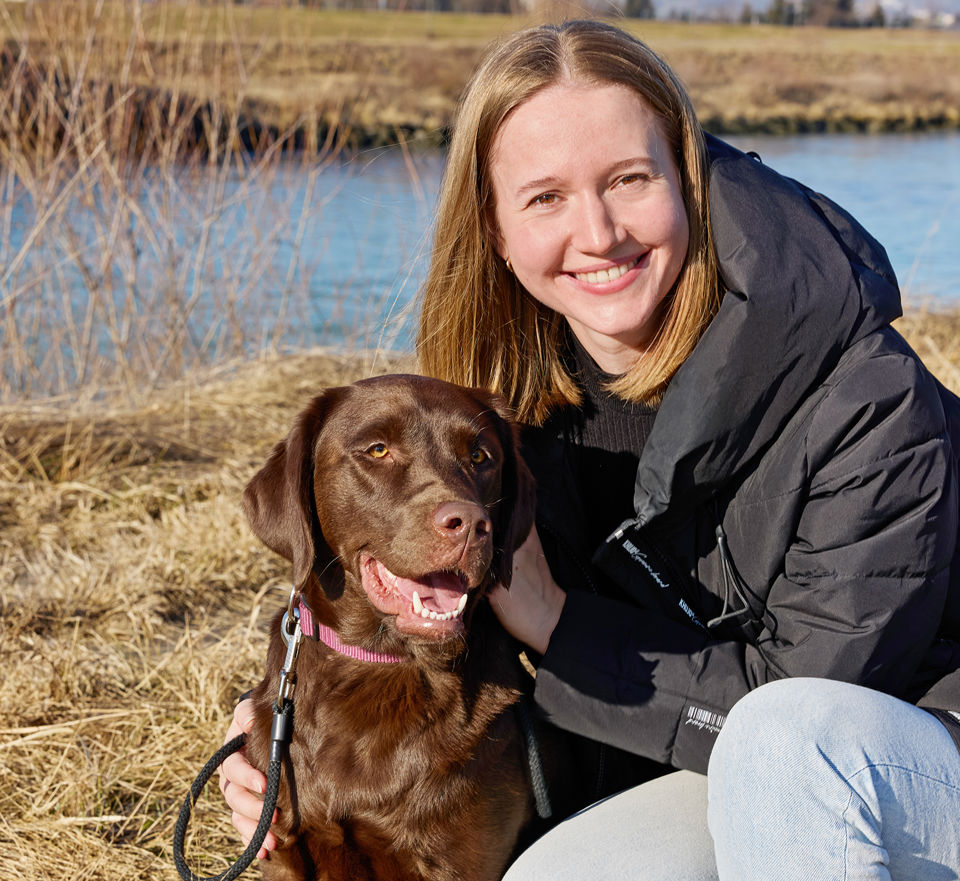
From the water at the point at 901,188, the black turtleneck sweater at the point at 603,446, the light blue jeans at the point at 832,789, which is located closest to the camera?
the light blue jeans at the point at 832,789

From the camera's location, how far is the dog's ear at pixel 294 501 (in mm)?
2344

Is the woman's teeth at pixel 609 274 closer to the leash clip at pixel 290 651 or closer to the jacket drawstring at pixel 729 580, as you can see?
the jacket drawstring at pixel 729 580

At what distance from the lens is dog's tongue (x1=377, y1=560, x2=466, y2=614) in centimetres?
234

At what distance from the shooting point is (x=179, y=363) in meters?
6.43

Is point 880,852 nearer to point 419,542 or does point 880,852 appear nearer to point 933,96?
point 419,542

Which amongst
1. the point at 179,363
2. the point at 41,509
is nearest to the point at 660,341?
the point at 41,509

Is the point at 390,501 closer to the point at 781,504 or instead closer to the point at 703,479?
the point at 703,479

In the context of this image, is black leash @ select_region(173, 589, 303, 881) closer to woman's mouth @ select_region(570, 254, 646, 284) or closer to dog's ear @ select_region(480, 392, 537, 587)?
dog's ear @ select_region(480, 392, 537, 587)

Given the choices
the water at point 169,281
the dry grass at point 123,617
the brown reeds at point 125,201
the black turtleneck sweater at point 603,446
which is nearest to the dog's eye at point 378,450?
the black turtleneck sweater at point 603,446

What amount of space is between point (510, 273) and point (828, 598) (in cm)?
123

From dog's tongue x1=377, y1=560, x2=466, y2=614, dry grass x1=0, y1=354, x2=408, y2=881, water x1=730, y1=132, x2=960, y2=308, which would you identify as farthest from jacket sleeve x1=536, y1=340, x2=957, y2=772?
water x1=730, y1=132, x2=960, y2=308

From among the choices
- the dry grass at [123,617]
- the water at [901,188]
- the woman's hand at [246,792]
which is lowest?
the water at [901,188]

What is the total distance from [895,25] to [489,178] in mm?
83469

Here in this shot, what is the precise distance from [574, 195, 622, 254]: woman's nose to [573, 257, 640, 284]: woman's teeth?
0.07m
